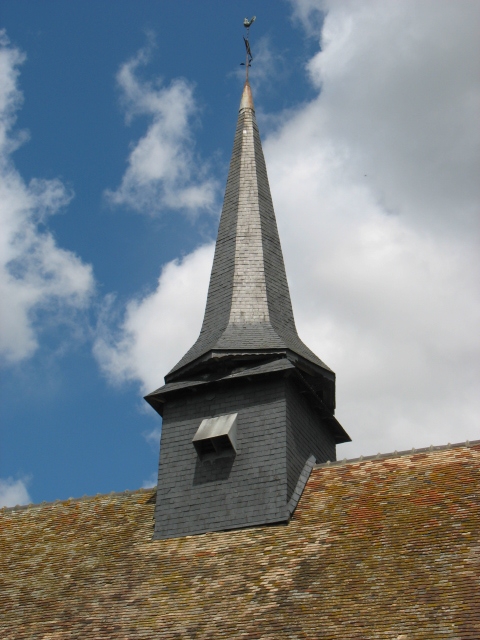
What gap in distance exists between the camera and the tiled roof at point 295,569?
1539cm

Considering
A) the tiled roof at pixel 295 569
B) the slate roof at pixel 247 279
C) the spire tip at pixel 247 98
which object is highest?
the spire tip at pixel 247 98

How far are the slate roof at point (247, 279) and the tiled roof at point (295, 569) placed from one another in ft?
10.5

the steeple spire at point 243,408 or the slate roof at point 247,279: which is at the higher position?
the slate roof at point 247,279

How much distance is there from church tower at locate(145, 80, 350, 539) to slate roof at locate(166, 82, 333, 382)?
1.3 inches

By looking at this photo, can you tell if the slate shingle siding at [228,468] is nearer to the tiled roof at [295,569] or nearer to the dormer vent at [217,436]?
the dormer vent at [217,436]

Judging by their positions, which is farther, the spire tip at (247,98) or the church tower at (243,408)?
the spire tip at (247,98)

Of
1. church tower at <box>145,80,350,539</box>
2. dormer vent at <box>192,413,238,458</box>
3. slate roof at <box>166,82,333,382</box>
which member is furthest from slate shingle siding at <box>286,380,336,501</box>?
dormer vent at <box>192,413,238,458</box>

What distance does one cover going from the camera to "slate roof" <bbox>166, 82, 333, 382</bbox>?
22.0m

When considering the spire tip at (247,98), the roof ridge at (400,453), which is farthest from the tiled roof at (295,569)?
the spire tip at (247,98)

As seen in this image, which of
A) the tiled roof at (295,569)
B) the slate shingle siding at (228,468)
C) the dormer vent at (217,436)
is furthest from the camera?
the dormer vent at (217,436)

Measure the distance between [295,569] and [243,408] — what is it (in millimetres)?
4672

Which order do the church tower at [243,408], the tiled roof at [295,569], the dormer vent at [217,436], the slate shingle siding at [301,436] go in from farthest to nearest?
the dormer vent at [217,436], the slate shingle siding at [301,436], the church tower at [243,408], the tiled roof at [295,569]

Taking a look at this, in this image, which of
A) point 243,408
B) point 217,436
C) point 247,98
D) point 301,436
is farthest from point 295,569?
point 247,98

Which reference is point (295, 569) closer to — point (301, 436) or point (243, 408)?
point (301, 436)
